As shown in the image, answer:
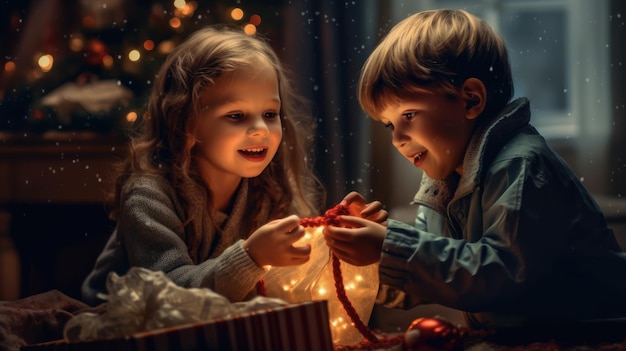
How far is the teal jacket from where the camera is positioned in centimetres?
103

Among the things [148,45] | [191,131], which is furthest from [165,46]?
[191,131]

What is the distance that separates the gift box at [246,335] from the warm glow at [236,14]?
0.83 meters

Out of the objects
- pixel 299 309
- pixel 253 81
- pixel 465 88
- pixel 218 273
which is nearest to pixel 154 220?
pixel 218 273

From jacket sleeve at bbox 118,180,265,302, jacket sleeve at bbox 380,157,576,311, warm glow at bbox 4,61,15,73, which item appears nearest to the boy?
jacket sleeve at bbox 380,157,576,311

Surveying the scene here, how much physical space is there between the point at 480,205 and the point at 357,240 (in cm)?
19

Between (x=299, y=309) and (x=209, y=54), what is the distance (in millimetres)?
500

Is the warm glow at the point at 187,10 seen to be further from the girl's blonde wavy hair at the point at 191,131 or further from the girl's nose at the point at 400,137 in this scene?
the girl's nose at the point at 400,137

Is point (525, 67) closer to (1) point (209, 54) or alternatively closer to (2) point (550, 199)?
(2) point (550, 199)

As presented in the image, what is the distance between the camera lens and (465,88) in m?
1.12

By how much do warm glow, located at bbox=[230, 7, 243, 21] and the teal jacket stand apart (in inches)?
26.5

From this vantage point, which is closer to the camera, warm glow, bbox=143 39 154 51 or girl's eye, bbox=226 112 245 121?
girl's eye, bbox=226 112 245 121

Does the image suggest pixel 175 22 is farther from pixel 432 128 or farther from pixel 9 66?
pixel 432 128

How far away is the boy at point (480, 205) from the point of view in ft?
3.39

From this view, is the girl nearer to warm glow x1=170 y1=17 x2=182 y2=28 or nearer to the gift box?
the gift box
